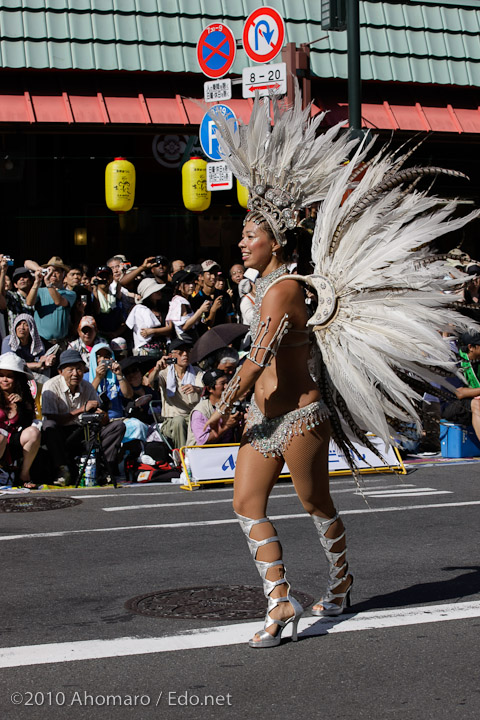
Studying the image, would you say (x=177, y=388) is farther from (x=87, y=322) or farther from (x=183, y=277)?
(x=183, y=277)

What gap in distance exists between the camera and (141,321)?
1419 centimetres

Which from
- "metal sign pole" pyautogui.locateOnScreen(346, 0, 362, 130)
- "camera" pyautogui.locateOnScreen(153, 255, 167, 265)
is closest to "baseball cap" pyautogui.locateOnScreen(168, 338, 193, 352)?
"camera" pyautogui.locateOnScreen(153, 255, 167, 265)

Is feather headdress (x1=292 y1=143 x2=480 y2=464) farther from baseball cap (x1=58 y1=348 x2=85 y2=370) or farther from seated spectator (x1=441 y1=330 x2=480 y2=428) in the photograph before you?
seated spectator (x1=441 y1=330 x2=480 y2=428)

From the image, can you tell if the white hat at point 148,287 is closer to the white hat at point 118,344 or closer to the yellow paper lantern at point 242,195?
the white hat at point 118,344

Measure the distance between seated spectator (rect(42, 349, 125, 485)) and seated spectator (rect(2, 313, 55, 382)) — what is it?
652 millimetres

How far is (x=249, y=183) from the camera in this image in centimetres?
593

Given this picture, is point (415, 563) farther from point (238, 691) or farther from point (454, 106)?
point (454, 106)

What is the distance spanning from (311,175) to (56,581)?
300 centimetres

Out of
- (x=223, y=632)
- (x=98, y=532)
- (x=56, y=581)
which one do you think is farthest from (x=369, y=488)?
(x=223, y=632)

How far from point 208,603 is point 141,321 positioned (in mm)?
8255

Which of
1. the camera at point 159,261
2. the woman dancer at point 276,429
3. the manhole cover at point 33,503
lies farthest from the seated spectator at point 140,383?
the woman dancer at point 276,429

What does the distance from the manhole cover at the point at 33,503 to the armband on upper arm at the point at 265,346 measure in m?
4.83

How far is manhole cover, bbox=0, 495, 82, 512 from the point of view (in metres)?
9.82

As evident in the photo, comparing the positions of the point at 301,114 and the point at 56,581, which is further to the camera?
the point at 56,581
